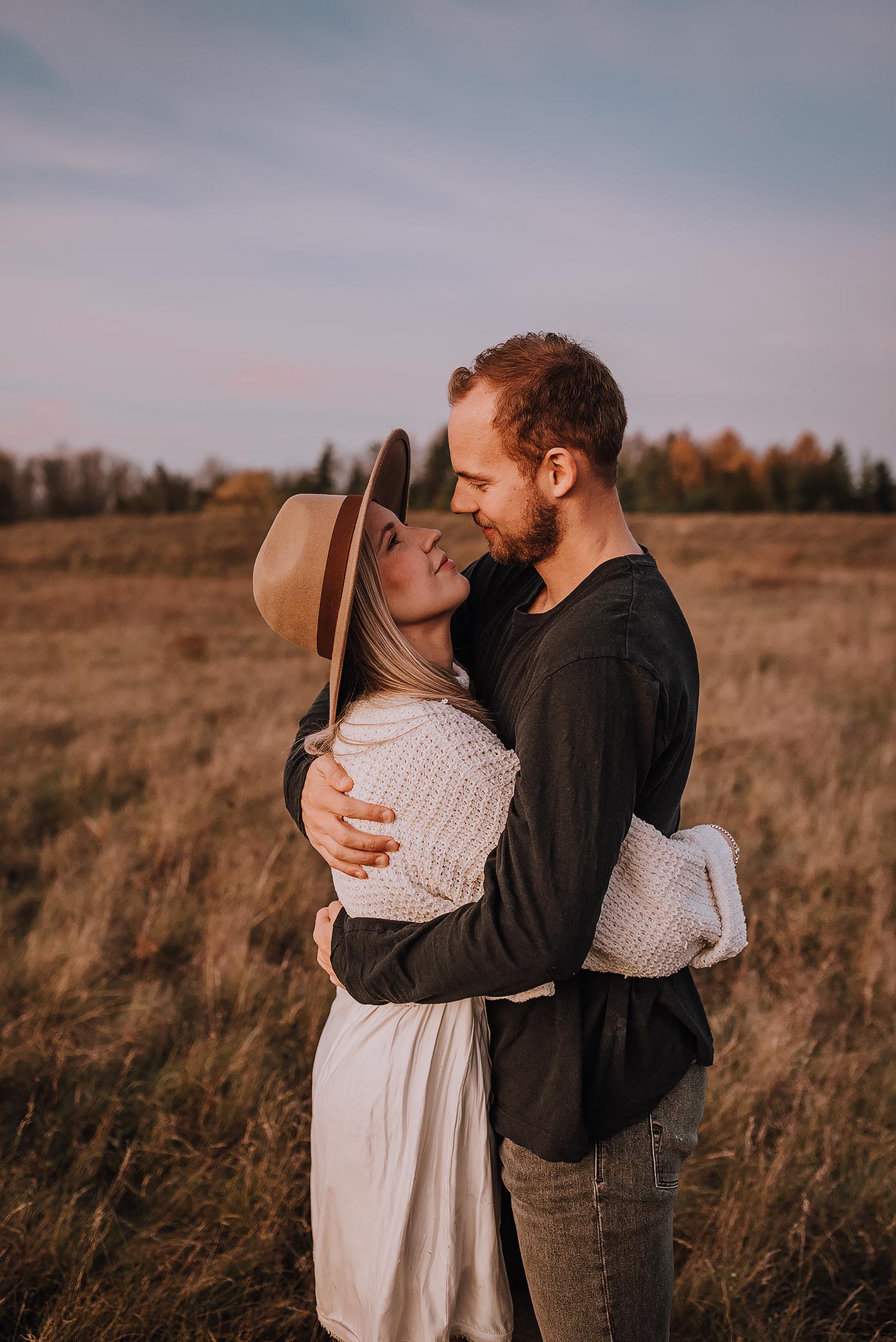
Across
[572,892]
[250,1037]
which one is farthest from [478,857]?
[250,1037]

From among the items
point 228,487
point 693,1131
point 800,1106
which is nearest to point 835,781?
point 800,1106

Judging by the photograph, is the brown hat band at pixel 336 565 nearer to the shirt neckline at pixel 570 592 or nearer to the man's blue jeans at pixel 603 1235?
the shirt neckline at pixel 570 592

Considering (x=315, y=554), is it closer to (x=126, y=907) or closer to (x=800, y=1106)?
(x=800, y=1106)

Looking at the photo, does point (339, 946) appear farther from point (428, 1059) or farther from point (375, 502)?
point (375, 502)

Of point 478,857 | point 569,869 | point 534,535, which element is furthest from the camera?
point 534,535

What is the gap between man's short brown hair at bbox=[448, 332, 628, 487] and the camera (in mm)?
1797

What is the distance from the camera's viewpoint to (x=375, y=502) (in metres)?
2.32

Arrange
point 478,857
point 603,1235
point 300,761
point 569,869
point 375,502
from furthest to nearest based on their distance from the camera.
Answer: point 300,761 → point 375,502 → point 603,1235 → point 478,857 → point 569,869

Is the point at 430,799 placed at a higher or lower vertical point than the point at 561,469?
lower

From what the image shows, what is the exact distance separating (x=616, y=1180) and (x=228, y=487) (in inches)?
1603

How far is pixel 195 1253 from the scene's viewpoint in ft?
8.63

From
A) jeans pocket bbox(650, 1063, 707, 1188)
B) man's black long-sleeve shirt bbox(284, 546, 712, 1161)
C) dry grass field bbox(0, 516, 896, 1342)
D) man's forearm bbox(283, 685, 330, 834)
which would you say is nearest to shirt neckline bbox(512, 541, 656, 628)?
man's black long-sleeve shirt bbox(284, 546, 712, 1161)

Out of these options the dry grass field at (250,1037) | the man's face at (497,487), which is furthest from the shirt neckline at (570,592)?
the dry grass field at (250,1037)

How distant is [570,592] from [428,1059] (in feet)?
3.30
